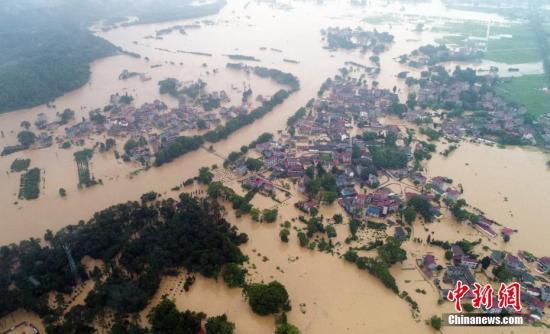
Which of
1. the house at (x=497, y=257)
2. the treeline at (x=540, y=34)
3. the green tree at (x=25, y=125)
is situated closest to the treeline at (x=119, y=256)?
the house at (x=497, y=257)

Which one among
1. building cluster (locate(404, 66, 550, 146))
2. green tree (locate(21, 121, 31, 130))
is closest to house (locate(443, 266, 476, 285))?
building cluster (locate(404, 66, 550, 146))

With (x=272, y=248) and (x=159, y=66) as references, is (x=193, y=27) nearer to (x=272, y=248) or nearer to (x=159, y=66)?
(x=159, y=66)

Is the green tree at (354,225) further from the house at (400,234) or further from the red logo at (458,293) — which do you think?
the red logo at (458,293)

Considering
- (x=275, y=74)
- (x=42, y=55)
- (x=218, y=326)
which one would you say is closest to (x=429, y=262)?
(x=218, y=326)

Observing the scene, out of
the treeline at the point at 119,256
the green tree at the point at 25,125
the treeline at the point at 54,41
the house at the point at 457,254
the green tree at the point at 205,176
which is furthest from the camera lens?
the treeline at the point at 54,41

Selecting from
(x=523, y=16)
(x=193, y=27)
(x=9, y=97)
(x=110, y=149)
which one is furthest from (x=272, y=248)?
(x=523, y=16)
